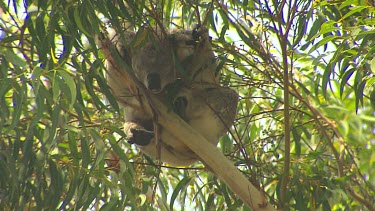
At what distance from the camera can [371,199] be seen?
4.48 meters

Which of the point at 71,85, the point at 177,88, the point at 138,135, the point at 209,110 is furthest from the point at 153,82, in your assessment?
the point at 71,85

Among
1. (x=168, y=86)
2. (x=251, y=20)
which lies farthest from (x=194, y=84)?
(x=251, y=20)

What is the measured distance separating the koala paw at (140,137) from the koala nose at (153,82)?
29 centimetres

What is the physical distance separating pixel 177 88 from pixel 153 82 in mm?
167

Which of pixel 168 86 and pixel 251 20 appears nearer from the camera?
pixel 168 86

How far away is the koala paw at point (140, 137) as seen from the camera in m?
4.14

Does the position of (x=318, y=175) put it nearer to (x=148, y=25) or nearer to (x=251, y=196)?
(x=251, y=196)

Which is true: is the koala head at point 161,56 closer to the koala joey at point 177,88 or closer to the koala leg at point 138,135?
the koala joey at point 177,88

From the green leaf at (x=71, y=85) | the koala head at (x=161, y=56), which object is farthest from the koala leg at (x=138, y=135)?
the green leaf at (x=71, y=85)

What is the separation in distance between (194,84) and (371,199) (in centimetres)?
145

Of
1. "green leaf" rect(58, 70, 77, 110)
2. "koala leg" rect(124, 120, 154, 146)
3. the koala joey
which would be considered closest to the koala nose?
the koala joey

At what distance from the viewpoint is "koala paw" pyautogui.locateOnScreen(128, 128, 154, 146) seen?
4.14m

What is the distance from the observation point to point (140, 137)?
164 inches

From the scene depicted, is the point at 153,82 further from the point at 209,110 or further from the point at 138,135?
the point at 209,110
